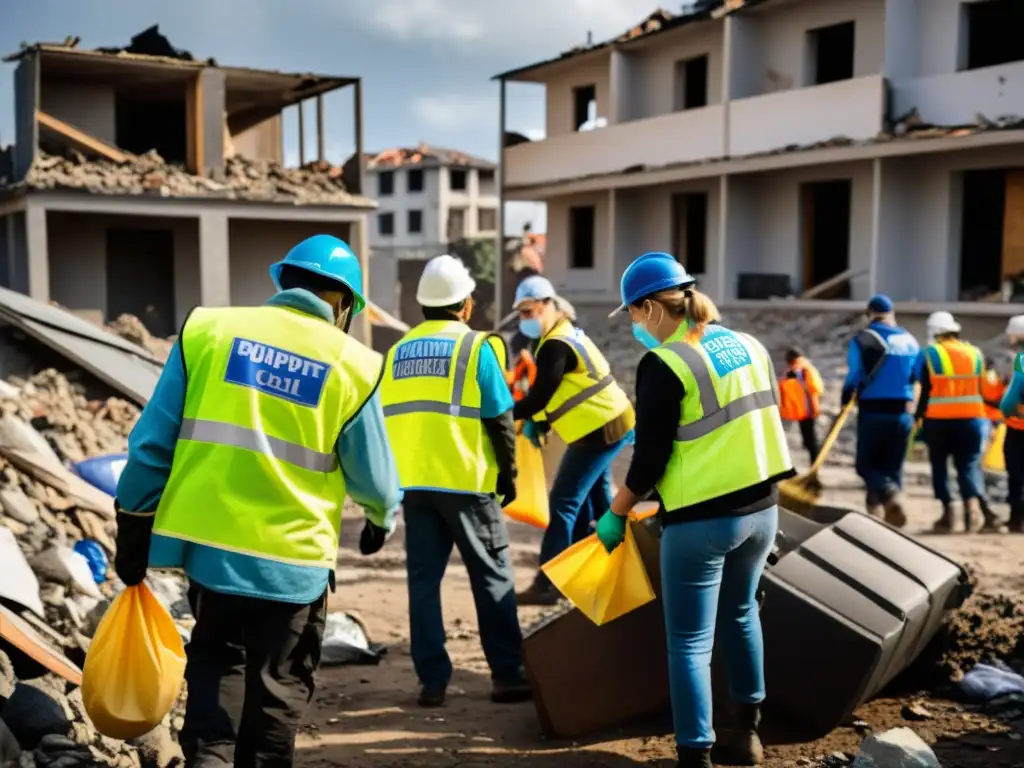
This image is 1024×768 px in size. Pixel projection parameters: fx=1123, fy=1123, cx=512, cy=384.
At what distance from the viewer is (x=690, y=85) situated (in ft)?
78.0

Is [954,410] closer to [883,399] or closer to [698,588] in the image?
[883,399]

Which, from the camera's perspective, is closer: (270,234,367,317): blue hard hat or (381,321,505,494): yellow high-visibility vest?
(270,234,367,317): blue hard hat

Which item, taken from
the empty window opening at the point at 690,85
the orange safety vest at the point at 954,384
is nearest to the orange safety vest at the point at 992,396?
the orange safety vest at the point at 954,384

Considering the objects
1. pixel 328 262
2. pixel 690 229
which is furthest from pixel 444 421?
pixel 690 229

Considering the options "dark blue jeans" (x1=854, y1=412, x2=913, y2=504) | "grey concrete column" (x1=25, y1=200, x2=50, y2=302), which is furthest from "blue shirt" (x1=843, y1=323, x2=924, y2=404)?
"grey concrete column" (x1=25, y1=200, x2=50, y2=302)

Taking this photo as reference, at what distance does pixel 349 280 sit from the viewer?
3291 millimetres

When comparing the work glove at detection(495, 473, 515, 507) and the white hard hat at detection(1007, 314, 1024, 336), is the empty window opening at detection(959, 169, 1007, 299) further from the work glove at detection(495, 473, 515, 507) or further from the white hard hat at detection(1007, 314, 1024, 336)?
the work glove at detection(495, 473, 515, 507)

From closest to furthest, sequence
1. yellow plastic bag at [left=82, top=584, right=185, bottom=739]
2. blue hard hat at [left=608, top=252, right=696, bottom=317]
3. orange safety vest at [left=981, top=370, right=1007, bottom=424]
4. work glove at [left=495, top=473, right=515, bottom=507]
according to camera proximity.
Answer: yellow plastic bag at [left=82, top=584, right=185, bottom=739]
blue hard hat at [left=608, top=252, right=696, bottom=317]
work glove at [left=495, top=473, right=515, bottom=507]
orange safety vest at [left=981, top=370, right=1007, bottom=424]

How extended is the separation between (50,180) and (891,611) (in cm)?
1839

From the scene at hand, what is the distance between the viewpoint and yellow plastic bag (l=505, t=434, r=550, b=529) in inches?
239

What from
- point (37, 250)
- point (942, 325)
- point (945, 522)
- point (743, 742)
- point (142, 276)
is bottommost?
point (945, 522)

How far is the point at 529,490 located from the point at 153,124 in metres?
19.5

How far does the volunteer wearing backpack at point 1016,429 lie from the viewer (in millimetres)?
8531

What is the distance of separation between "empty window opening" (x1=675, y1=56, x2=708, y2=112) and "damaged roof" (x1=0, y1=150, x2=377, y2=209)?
696 cm
